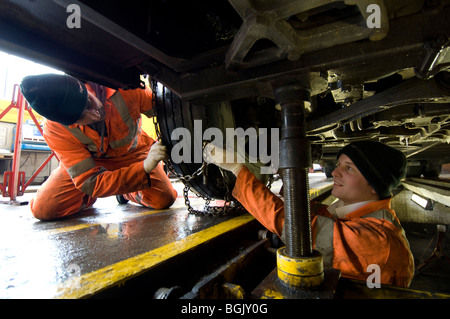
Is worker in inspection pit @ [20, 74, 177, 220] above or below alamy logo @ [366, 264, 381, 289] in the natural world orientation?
above

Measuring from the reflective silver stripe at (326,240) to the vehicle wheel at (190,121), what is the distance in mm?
751

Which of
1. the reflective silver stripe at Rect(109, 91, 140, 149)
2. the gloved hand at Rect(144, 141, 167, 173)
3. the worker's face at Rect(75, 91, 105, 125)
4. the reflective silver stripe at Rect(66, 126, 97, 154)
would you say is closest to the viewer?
the gloved hand at Rect(144, 141, 167, 173)

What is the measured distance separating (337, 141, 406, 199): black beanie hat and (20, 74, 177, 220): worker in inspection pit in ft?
4.12

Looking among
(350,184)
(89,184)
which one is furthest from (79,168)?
(350,184)

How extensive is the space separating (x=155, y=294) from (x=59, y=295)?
31 centimetres

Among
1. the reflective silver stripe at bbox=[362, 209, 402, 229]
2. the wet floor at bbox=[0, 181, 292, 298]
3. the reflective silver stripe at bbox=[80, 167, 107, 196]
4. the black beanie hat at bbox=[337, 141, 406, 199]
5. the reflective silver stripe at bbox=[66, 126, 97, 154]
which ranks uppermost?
the reflective silver stripe at bbox=[66, 126, 97, 154]

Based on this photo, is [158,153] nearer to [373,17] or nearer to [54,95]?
[54,95]

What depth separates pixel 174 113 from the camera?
1.48 metres

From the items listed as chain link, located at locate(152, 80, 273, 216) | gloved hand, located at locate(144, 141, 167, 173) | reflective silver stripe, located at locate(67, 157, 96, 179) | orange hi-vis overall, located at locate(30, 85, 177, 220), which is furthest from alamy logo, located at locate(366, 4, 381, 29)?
reflective silver stripe, located at locate(67, 157, 96, 179)

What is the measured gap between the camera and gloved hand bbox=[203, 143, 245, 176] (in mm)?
1329

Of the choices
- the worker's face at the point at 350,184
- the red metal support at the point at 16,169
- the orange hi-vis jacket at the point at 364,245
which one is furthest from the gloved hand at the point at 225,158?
the red metal support at the point at 16,169

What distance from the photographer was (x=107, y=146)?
221cm

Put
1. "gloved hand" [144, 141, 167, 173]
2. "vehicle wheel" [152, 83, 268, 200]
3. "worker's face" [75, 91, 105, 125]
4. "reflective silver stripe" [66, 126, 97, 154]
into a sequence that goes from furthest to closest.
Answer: "reflective silver stripe" [66, 126, 97, 154] < "worker's face" [75, 91, 105, 125] < "gloved hand" [144, 141, 167, 173] < "vehicle wheel" [152, 83, 268, 200]

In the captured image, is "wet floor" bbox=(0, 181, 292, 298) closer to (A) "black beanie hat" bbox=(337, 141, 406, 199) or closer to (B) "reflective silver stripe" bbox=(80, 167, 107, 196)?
(B) "reflective silver stripe" bbox=(80, 167, 107, 196)
